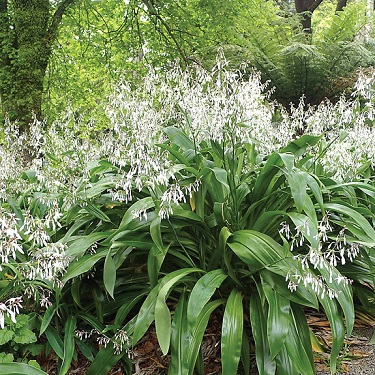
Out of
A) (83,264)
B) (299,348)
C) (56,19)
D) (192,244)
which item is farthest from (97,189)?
(56,19)

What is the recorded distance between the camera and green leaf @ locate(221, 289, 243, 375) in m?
1.85

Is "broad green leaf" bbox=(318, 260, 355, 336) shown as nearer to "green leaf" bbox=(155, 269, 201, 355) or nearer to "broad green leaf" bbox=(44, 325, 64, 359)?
"green leaf" bbox=(155, 269, 201, 355)

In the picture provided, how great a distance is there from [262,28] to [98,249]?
257 inches

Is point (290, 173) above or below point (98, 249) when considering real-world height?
above

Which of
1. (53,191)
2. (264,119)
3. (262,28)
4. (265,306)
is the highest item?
(262,28)

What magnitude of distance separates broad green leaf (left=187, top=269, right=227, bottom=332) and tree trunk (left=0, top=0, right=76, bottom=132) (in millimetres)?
4579

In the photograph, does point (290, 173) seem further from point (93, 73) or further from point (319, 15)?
point (319, 15)

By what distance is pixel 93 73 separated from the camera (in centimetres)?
802

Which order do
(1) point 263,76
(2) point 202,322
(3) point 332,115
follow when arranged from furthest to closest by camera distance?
(1) point 263,76
(3) point 332,115
(2) point 202,322

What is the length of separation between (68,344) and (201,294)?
0.67 m

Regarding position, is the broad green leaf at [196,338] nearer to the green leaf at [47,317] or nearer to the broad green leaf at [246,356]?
the broad green leaf at [246,356]

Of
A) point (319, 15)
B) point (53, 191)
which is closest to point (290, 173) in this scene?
point (53, 191)

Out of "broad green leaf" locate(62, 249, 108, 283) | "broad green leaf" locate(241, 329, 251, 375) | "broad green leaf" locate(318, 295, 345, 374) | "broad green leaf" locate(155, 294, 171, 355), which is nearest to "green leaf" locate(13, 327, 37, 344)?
"broad green leaf" locate(62, 249, 108, 283)

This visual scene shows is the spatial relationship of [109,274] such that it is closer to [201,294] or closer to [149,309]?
[149,309]
